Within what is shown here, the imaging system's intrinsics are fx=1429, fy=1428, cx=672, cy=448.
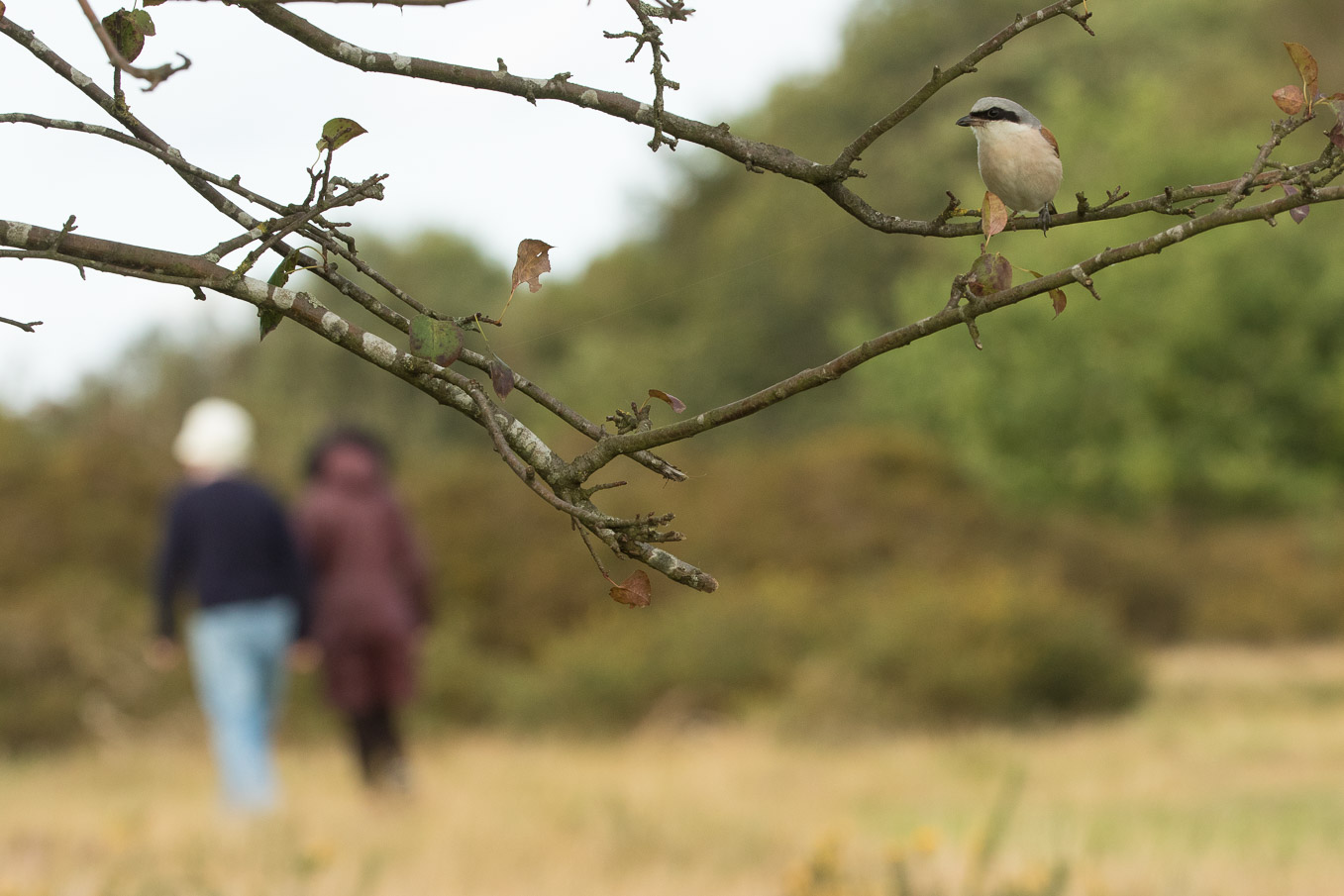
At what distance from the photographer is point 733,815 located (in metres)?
6.66

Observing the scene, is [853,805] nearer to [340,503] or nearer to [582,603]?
[340,503]

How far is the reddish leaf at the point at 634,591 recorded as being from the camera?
1.49 metres

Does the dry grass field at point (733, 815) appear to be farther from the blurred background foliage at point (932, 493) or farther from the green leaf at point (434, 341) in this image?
the green leaf at point (434, 341)

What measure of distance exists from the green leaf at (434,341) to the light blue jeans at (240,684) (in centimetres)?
602

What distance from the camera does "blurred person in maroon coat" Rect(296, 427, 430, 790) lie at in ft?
24.9

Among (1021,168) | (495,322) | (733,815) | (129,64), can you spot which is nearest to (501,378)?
(495,322)

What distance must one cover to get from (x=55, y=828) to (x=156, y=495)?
912 centimetres

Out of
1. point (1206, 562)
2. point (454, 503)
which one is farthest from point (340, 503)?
point (1206, 562)

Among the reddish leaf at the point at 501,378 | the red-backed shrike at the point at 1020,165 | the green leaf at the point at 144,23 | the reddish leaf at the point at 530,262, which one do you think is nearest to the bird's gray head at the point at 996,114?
the red-backed shrike at the point at 1020,165

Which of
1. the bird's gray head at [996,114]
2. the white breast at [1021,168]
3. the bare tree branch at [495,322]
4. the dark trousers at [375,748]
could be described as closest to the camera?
the bare tree branch at [495,322]

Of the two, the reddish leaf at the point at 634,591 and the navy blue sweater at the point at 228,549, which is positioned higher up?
the navy blue sweater at the point at 228,549

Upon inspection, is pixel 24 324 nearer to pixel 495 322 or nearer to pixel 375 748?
pixel 495 322

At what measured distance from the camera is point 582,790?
24.5ft

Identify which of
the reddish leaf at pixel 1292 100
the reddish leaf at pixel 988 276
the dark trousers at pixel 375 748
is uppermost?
the dark trousers at pixel 375 748
